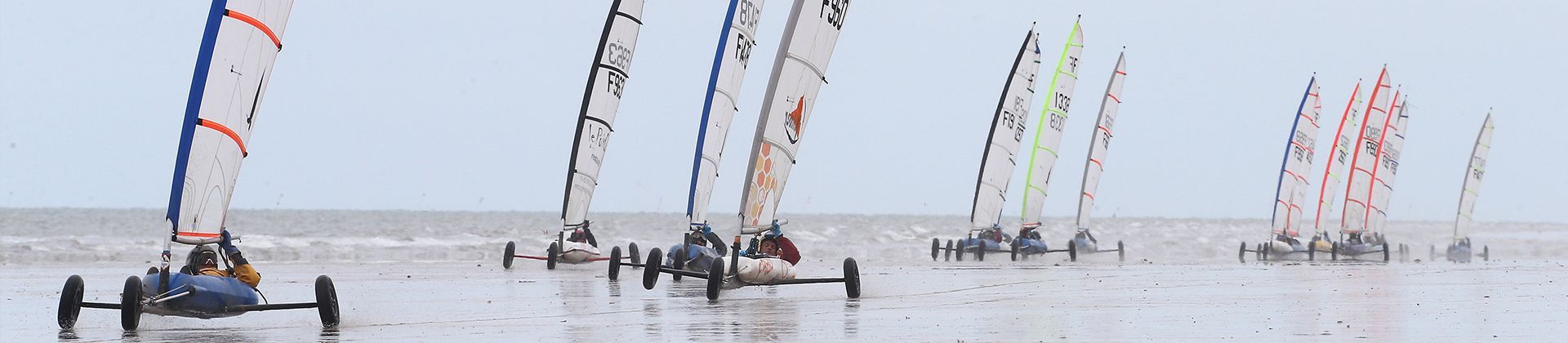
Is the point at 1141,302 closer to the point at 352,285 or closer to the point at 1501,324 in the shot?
the point at 1501,324

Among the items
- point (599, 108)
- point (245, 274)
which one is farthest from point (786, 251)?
point (599, 108)

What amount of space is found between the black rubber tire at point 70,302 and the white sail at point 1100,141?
31.2 metres

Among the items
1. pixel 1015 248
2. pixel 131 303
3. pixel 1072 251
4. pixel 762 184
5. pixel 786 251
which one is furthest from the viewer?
pixel 1072 251

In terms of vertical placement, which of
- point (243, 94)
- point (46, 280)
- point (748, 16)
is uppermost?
point (748, 16)

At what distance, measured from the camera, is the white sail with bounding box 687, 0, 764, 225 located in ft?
71.0

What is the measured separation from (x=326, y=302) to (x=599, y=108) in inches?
543

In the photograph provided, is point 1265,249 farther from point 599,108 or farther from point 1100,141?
point 599,108

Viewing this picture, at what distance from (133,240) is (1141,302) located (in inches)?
1405

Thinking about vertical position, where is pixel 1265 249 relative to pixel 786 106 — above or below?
below

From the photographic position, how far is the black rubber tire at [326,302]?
12086 mm

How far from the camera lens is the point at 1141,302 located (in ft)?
51.4

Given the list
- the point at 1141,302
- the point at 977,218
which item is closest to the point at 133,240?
the point at 977,218

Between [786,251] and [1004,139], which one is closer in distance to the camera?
[786,251]

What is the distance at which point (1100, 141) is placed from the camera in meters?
40.9
